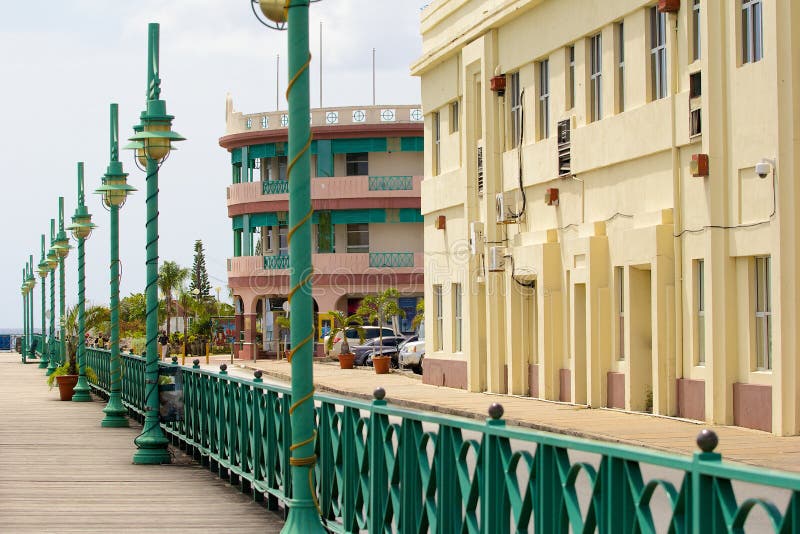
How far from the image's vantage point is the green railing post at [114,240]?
24.4 meters

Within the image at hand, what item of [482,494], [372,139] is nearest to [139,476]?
[482,494]

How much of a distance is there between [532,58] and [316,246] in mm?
38845

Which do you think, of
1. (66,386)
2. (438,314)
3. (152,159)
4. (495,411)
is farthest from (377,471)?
(438,314)

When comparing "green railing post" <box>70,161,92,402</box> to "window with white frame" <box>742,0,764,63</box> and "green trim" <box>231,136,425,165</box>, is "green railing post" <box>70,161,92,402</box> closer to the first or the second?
→ "window with white frame" <box>742,0,764,63</box>

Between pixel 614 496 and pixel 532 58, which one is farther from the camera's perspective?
pixel 532 58

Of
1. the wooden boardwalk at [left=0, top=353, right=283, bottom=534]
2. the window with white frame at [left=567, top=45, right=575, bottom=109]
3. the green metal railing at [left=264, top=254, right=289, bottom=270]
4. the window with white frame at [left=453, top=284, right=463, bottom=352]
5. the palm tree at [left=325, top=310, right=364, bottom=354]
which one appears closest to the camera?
the wooden boardwalk at [left=0, top=353, right=283, bottom=534]

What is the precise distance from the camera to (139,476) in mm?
15875

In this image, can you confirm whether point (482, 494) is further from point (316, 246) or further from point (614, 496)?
point (316, 246)

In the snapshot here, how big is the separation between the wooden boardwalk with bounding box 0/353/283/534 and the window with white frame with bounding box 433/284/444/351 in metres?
17.5

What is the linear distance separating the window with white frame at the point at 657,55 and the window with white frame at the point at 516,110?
22.7 ft

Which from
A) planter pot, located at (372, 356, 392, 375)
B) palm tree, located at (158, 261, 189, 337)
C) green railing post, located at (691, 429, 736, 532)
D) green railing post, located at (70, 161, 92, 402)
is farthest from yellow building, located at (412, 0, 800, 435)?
palm tree, located at (158, 261, 189, 337)

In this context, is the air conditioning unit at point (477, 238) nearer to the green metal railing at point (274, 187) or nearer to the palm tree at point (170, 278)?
the green metal railing at point (274, 187)

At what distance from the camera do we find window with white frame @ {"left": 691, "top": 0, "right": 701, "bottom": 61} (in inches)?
928

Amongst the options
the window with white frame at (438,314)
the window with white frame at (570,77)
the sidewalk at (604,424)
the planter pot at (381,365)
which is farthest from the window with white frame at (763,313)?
the planter pot at (381,365)
